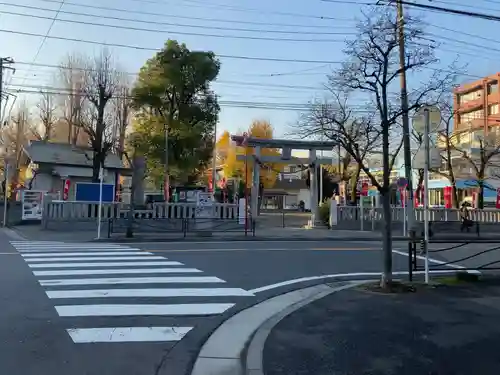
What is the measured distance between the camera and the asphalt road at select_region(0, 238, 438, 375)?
5.76m

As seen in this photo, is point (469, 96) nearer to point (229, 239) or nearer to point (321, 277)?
point (229, 239)

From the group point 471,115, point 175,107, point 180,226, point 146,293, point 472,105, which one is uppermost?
point 472,105

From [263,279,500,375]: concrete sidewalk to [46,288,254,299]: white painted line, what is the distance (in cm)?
189

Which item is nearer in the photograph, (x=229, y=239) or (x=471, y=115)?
(x=229, y=239)

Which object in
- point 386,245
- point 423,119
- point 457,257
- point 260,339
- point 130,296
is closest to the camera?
point 260,339

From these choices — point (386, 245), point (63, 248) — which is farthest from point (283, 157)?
point (386, 245)

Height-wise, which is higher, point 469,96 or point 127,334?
point 469,96

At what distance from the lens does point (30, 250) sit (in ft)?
54.0

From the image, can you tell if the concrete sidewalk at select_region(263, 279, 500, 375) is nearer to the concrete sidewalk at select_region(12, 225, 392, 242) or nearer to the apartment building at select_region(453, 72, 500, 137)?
the concrete sidewalk at select_region(12, 225, 392, 242)

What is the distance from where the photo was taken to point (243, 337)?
6.61 metres

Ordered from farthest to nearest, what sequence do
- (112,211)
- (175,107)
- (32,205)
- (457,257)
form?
(175,107) → (32,205) → (112,211) → (457,257)

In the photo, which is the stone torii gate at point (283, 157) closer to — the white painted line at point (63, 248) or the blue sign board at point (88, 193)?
the blue sign board at point (88, 193)

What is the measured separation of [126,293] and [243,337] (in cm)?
344

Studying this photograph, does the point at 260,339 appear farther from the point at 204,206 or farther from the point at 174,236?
the point at 204,206
